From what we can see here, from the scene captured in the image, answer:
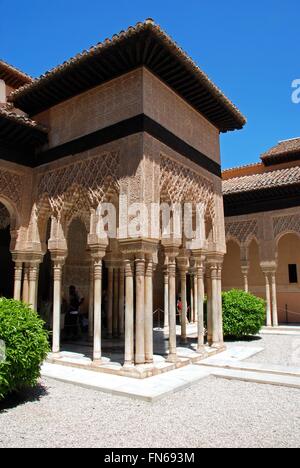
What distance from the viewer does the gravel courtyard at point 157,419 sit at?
3.76 metres

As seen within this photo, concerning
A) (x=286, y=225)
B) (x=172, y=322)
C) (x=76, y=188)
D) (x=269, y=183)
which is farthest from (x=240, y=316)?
(x=76, y=188)

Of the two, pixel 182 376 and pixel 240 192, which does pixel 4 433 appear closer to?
pixel 182 376

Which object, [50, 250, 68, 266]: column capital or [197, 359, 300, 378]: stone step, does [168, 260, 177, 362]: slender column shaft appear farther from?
[50, 250, 68, 266]: column capital

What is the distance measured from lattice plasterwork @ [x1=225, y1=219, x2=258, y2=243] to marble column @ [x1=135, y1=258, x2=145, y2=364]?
9.93 meters

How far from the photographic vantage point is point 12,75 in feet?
41.0

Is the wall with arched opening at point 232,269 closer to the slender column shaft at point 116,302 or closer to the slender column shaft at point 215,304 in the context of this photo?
the slender column shaft at point 116,302

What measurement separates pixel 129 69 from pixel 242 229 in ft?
33.0

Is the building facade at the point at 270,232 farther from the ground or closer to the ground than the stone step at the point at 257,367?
farther from the ground

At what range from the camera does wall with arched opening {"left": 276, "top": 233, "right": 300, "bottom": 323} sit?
17594 millimetres

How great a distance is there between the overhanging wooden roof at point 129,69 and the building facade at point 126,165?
0.07 ft

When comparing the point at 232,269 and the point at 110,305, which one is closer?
the point at 110,305

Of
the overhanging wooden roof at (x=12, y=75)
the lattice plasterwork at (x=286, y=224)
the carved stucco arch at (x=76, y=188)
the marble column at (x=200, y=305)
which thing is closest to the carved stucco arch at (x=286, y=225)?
the lattice plasterwork at (x=286, y=224)

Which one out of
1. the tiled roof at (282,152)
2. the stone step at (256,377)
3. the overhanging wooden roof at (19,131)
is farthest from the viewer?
the tiled roof at (282,152)

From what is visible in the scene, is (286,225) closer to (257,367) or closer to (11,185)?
(257,367)
